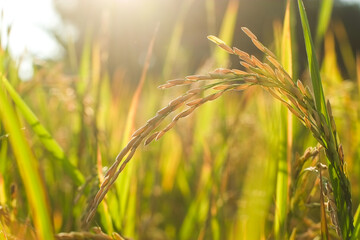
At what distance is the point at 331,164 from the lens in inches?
18.1

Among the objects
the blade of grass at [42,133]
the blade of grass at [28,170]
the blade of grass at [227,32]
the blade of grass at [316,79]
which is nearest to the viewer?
the blade of grass at [28,170]

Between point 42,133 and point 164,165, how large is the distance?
0.86 metres

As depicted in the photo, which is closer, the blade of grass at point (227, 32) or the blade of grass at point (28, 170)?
the blade of grass at point (28, 170)

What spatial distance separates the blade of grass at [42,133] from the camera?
0.68 meters

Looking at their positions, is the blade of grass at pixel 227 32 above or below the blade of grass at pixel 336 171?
above

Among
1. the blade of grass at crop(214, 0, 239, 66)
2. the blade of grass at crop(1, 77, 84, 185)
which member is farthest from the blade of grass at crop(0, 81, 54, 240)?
the blade of grass at crop(214, 0, 239, 66)

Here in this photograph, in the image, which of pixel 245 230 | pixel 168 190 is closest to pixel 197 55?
pixel 168 190

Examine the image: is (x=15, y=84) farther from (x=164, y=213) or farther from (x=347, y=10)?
(x=347, y=10)

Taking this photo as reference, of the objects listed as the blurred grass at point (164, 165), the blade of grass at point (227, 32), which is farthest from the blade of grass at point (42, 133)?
the blade of grass at point (227, 32)

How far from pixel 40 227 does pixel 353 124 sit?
3.60 ft

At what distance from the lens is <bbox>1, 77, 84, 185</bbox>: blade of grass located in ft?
2.24

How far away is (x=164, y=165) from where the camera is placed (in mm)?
1527

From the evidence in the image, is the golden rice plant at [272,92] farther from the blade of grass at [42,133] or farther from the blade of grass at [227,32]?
the blade of grass at [227,32]

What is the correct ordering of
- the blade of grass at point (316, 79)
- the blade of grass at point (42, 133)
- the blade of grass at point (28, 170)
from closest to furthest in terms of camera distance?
the blade of grass at point (28, 170)
the blade of grass at point (316, 79)
the blade of grass at point (42, 133)
